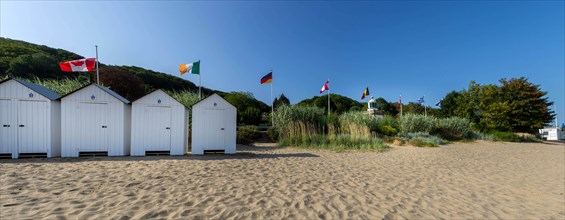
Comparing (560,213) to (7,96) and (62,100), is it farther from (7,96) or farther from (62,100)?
(7,96)

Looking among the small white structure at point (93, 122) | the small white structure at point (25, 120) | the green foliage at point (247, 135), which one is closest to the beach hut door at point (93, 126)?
the small white structure at point (93, 122)

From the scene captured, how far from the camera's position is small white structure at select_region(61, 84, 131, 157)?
7.14 meters

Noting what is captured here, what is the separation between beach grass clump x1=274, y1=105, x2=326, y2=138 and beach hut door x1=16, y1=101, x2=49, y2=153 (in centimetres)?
994

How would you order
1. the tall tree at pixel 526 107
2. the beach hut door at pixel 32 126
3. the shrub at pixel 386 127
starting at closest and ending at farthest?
the beach hut door at pixel 32 126 → the shrub at pixel 386 127 → the tall tree at pixel 526 107

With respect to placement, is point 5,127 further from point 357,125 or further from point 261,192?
point 357,125

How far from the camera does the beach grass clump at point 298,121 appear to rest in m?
13.0

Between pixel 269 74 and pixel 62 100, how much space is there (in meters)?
12.9

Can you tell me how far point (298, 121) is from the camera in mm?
13297

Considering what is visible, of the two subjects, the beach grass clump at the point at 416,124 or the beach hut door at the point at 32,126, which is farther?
the beach grass clump at the point at 416,124

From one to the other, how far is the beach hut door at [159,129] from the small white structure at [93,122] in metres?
0.81

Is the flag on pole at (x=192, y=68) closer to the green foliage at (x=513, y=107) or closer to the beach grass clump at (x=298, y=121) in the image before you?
the beach grass clump at (x=298, y=121)

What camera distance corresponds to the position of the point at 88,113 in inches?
286

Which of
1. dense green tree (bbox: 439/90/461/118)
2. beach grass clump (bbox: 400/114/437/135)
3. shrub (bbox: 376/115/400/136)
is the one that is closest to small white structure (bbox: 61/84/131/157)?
shrub (bbox: 376/115/400/136)

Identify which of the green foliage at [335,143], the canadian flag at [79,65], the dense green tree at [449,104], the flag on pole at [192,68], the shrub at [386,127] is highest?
the flag on pole at [192,68]
